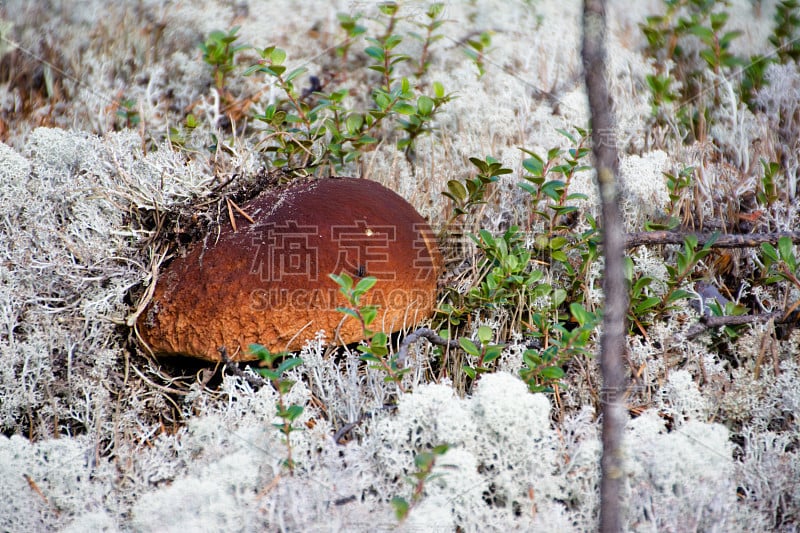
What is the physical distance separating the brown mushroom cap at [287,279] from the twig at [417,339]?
50mm

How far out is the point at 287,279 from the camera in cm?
188

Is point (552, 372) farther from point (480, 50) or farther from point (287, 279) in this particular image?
point (480, 50)

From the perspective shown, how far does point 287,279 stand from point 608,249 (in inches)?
40.2

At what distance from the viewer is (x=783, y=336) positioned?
6.74 ft

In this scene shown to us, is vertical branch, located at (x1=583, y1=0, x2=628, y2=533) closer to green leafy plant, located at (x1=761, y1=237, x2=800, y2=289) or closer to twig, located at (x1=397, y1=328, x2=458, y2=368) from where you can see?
twig, located at (x1=397, y1=328, x2=458, y2=368)

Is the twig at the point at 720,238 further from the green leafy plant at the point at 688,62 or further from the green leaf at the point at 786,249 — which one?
the green leafy plant at the point at 688,62

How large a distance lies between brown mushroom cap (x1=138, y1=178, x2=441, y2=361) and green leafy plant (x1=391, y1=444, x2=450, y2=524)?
1.77ft

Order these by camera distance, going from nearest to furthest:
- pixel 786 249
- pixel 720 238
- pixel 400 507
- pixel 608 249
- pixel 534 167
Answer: pixel 608 249 < pixel 400 507 < pixel 786 249 < pixel 720 238 < pixel 534 167

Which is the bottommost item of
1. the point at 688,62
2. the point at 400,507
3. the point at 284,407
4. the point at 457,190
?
the point at 400,507

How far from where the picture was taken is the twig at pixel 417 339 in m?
1.93

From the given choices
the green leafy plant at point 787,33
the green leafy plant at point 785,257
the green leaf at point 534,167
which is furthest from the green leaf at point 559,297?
the green leafy plant at point 787,33

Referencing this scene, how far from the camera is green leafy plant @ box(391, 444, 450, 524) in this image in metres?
1.41

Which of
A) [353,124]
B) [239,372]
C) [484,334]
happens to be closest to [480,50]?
[353,124]

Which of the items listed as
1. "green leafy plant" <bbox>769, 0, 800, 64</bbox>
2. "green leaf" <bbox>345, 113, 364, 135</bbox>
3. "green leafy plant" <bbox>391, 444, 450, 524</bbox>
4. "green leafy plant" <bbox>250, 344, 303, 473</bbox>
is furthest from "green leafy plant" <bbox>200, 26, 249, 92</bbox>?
"green leafy plant" <bbox>769, 0, 800, 64</bbox>
